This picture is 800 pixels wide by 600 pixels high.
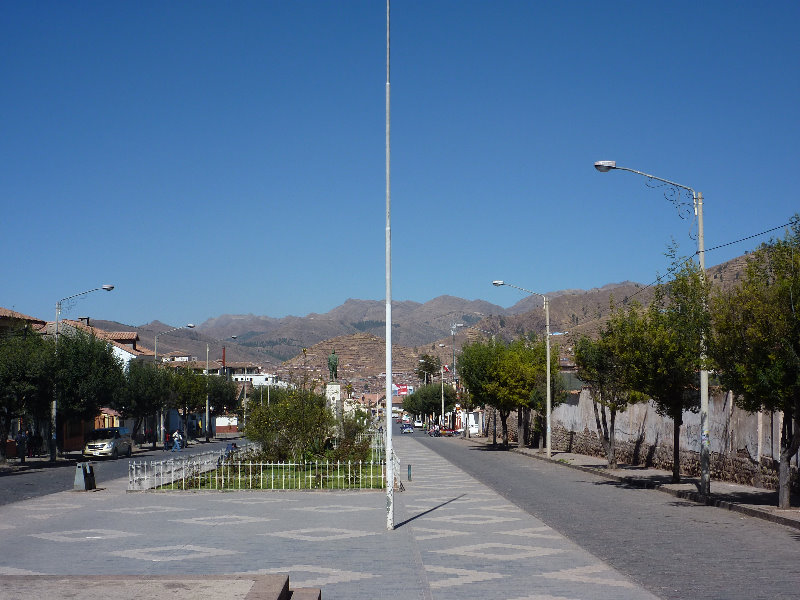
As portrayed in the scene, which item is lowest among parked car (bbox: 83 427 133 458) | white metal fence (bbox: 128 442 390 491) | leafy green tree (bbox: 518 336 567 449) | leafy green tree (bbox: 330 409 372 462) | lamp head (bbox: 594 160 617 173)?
parked car (bbox: 83 427 133 458)

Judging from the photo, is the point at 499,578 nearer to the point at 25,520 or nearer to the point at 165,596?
the point at 165,596

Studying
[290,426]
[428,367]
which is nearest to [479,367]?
[290,426]

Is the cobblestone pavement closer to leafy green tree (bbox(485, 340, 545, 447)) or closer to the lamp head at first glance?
the lamp head

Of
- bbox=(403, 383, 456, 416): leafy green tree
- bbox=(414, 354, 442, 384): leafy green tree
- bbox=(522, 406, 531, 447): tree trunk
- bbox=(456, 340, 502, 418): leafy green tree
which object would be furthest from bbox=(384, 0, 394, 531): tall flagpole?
bbox=(414, 354, 442, 384): leafy green tree

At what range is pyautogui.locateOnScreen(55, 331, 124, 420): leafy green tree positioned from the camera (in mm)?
43406

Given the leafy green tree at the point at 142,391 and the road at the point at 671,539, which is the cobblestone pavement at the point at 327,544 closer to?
the road at the point at 671,539

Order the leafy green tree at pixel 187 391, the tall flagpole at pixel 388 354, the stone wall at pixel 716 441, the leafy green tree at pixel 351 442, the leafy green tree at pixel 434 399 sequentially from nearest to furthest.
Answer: the tall flagpole at pixel 388 354, the stone wall at pixel 716 441, the leafy green tree at pixel 351 442, the leafy green tree at pixel 187 391, the leafy green tree at pixel 434 399

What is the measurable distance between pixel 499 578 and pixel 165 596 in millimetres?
5057

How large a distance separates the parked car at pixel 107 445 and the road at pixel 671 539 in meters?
27.0

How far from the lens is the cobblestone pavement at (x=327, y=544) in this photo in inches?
431

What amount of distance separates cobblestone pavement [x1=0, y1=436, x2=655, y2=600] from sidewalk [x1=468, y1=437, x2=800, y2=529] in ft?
15.3

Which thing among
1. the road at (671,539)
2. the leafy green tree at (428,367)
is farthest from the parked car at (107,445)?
the leafy green tree at (428,367)

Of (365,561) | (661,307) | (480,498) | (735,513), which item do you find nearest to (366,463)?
(480,498)

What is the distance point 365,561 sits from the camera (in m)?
12.6
